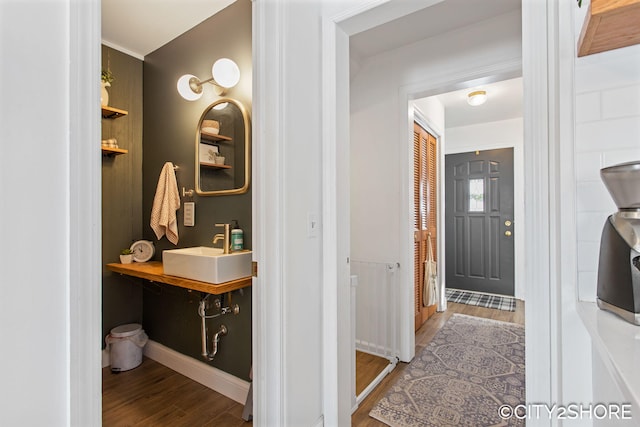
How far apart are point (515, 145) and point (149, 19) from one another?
14.1ft

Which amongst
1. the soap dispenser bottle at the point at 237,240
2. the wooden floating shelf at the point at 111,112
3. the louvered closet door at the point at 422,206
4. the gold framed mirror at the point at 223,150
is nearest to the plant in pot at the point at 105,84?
the wooden floating shelf at the point at 111,112

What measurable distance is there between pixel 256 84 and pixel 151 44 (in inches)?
69.7

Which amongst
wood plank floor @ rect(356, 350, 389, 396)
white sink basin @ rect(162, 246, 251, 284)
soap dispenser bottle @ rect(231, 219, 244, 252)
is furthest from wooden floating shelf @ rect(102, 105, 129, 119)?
wood plank floor @ rect(356, 350, 389, 396)

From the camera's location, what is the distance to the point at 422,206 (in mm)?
3043

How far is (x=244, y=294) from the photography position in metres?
1.92

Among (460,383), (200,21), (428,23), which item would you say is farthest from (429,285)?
(200,21)

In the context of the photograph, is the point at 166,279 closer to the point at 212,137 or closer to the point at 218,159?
the point at 218,159

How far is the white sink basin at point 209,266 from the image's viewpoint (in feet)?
5.57

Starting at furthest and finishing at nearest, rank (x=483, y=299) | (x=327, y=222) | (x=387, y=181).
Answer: (x=483, y=299) → (x=387, y=181) → (x=327, y=222)
